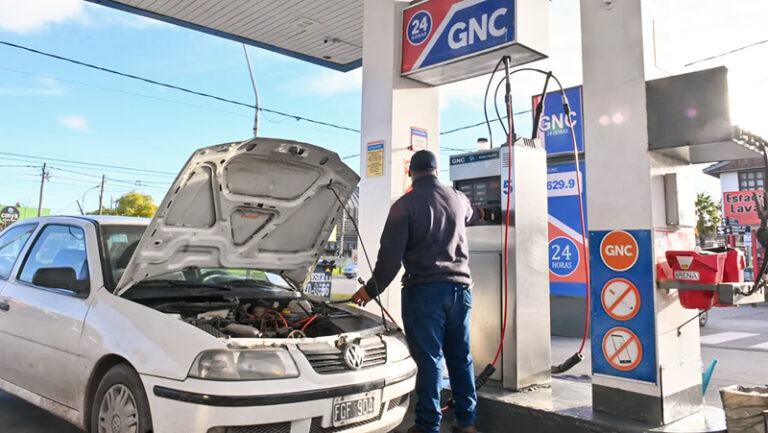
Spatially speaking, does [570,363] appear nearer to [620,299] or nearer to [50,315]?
[620,299]

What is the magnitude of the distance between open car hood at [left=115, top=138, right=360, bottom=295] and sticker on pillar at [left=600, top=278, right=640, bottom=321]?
1.92 m

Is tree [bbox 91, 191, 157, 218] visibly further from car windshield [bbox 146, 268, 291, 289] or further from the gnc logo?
the gnc logo

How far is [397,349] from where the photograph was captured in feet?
10.8

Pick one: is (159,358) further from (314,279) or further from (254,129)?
(254,129)

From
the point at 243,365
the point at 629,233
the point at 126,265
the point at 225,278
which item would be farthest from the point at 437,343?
the point at 126,265

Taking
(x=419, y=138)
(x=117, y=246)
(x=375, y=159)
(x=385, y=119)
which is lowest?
(x=117, y=246)

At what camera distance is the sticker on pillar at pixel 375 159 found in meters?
5.07

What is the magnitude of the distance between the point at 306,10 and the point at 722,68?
208 inches

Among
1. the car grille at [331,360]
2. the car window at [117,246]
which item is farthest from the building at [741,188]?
Answer: the car window at [117,246]

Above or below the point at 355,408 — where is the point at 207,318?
above

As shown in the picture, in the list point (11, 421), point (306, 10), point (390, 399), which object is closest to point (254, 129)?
point (306, 10)

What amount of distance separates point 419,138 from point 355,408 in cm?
304

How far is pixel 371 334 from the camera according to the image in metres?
3.32

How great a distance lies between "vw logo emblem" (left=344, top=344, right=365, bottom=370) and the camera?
2.89 metres
